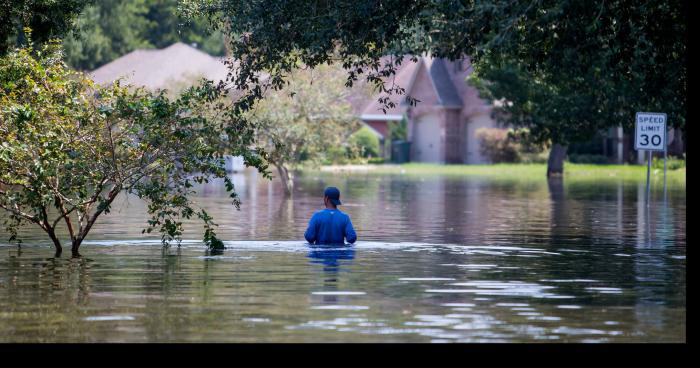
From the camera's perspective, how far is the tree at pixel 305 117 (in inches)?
2034

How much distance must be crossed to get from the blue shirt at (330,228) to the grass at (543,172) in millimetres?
42533

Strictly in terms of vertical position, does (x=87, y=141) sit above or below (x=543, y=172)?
above

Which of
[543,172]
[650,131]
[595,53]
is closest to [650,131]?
[650,131]

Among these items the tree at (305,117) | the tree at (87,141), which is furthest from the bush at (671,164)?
the tree at (87,141)

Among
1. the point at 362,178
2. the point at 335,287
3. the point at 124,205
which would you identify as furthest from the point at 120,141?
the point at 362,178

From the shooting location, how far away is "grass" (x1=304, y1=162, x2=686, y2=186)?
73.1 m

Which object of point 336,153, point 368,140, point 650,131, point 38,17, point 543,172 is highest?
point 38,17

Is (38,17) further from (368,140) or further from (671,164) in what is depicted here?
(368,140)

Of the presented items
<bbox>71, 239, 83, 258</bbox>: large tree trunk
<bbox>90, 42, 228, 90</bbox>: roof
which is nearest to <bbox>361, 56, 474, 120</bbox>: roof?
<bbox>90, 42, 228, 90</bbox>: roof

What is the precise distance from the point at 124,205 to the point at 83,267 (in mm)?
21984

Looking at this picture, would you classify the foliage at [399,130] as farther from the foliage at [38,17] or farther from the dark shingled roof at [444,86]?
the foliage at [38,17]

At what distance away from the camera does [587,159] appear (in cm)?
9188

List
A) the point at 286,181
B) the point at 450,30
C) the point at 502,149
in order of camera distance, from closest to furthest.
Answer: the point at 450,30 → the point at 286,181 → the point at 502,149

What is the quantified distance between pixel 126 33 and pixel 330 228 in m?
89.7
